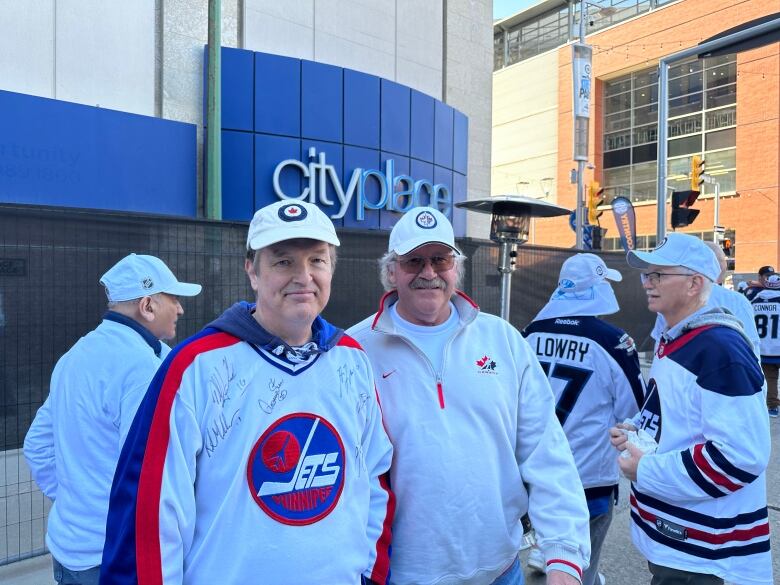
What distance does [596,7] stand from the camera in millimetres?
41406

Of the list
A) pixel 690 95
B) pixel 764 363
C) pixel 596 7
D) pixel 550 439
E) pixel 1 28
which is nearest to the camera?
pixel 550 439

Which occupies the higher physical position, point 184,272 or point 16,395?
point 184,272

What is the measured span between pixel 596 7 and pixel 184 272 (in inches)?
1740

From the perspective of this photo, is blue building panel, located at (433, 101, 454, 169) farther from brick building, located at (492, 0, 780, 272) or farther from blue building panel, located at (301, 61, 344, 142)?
brick building, located at (492, 0, 780, 272)

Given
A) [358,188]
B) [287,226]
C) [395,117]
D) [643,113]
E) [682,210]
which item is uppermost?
[643,113]

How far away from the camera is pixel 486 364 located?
7.39 feet

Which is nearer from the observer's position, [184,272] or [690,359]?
[690,359]

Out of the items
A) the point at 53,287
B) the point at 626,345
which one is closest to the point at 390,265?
the point at 626,345

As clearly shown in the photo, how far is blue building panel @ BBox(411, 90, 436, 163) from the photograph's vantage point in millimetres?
12727

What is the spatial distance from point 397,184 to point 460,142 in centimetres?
268

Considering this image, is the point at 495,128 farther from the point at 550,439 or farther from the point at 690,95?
the point at 550,439

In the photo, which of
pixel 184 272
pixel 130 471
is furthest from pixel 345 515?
pixel 184 272

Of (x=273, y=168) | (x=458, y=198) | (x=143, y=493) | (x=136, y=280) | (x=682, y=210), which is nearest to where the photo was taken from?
(x=143, y=493)

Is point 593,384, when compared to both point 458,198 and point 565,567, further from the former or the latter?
point 458,198
